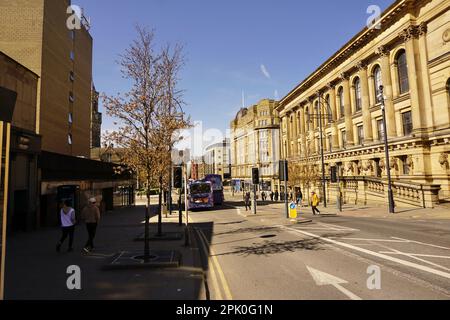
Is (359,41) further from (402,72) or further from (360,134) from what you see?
(360,134)

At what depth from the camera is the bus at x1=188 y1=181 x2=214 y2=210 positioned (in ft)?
107

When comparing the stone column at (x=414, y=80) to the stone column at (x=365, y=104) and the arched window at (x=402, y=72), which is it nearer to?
the arched window at (x=402, y=72)

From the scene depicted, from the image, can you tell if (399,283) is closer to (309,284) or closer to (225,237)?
(309,284)

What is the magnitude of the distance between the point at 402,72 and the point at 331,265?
2980cm

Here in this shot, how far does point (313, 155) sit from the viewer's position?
48.8 meters

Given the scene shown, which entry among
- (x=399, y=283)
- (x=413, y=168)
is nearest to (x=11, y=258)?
(x=399, y=283)

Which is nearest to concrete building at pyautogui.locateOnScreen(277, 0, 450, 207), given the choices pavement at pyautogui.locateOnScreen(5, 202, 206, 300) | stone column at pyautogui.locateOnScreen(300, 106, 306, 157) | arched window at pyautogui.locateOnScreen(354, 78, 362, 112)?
arched window at pyautogui.locateOnScreen(354, 78, 362, 112)

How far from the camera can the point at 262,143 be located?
87.6 meters

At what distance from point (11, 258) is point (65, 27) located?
27.5 meters

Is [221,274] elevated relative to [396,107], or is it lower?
lower

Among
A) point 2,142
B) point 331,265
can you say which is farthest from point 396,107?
point 2,142

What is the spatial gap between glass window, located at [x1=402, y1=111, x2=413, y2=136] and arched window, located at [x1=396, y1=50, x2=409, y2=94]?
2.37 metres

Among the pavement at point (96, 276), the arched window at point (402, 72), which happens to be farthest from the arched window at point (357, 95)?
the pavement at point (96, 276)

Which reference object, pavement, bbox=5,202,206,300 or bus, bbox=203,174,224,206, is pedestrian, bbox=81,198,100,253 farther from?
bus, bbox=203,174,224,206
